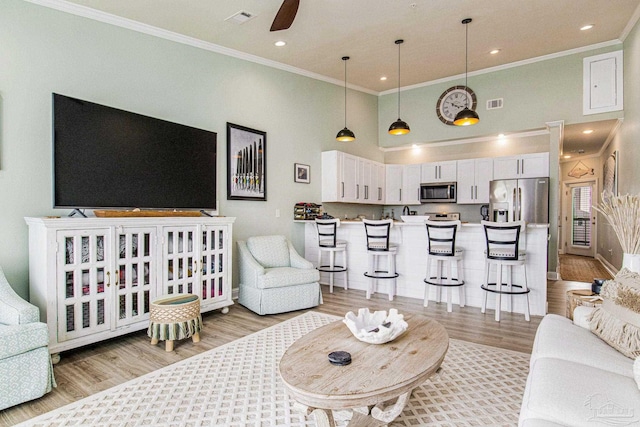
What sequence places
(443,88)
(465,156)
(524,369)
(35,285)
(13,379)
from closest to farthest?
(13,379) → (524,369) → (35,285) → (443,88) → (465,156)

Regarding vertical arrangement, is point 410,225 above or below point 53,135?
below

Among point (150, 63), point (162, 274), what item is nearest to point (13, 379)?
point (162, 274)

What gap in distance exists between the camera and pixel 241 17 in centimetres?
391

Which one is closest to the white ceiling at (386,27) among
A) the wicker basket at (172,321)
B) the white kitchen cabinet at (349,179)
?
the white kitchen cabinet at (349,179)

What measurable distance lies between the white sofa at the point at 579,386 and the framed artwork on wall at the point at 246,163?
3795mm

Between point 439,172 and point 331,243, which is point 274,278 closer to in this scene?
point 331,243

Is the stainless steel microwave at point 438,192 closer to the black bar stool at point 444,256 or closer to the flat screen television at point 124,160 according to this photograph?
the black bar stool at point 444,256

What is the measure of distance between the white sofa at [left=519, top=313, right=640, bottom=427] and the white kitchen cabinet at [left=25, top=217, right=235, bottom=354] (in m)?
3.11

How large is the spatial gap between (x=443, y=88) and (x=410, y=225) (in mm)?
3285

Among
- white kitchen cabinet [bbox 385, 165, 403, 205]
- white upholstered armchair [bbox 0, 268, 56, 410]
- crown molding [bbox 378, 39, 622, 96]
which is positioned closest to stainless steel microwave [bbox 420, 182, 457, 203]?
white kitchen cabinet [bbox 385, 165, 403, 205]

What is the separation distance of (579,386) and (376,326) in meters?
1.01

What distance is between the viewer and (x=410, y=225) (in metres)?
4.79

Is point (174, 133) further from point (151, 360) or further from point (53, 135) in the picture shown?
point (151, 360)

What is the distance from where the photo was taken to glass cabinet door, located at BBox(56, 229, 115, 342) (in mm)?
2764
